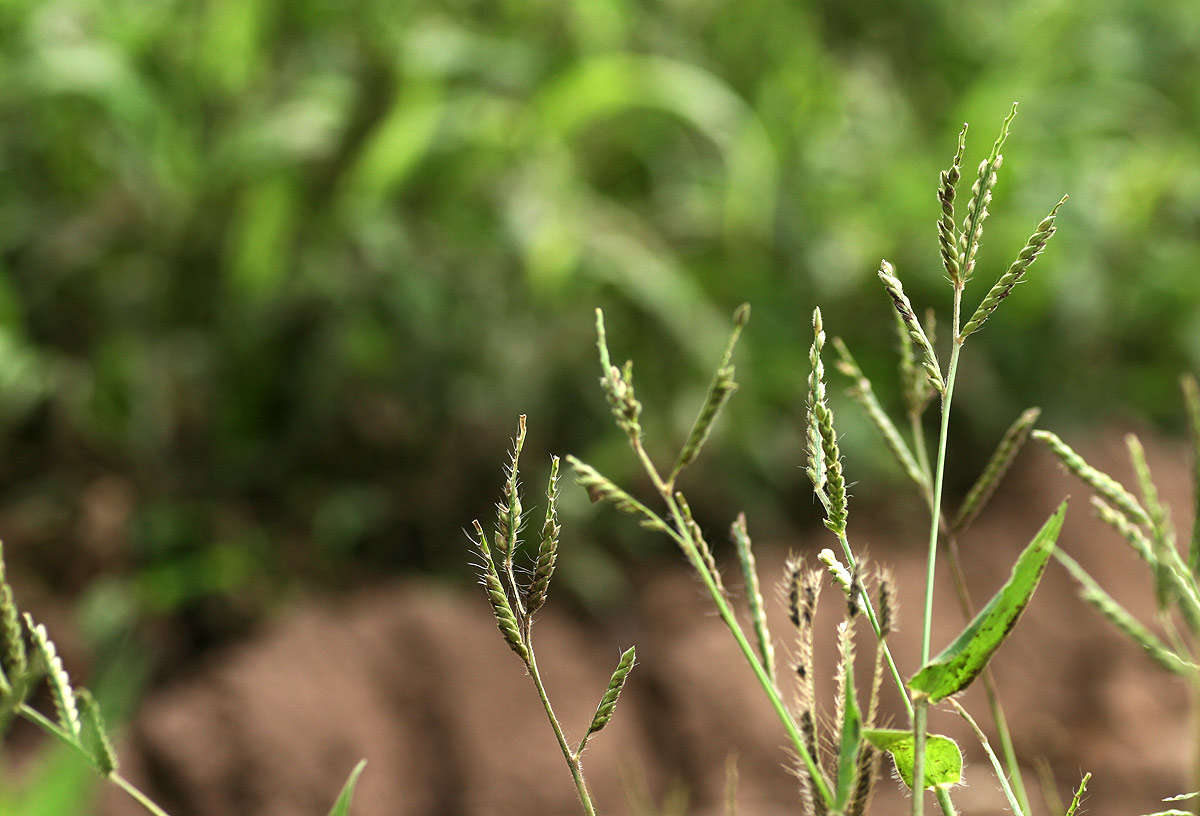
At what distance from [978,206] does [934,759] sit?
23 centimetres

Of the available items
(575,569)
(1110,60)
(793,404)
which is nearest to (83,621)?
(575,569)

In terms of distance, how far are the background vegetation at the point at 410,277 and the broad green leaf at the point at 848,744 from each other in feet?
4.82

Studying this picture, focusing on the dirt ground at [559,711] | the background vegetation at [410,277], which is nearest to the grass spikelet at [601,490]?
the dirt ground at [559,711]

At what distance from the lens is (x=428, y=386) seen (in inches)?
74.1

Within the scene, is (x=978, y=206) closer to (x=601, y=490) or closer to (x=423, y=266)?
(x=601, y=490)

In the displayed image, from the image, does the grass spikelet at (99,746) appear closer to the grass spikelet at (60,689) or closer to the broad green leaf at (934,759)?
the grass spikelet at (60,689)

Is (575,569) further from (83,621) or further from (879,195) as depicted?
(879,195)

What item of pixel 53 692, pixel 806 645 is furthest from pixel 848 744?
pixel 53 692

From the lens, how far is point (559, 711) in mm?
1660

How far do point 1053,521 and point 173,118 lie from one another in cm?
191

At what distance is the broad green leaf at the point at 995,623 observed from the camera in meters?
0.42

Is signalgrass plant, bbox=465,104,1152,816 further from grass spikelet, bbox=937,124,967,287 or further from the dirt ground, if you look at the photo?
the dirt ground

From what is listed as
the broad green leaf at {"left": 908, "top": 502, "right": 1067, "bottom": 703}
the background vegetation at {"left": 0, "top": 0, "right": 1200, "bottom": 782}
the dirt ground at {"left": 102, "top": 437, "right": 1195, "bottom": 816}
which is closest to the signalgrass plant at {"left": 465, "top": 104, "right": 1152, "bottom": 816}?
the broad green leaf at {"left": 908, "top": 502, "right": 1067, "bottom": 703}

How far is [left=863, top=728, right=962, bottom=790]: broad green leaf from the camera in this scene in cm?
45
